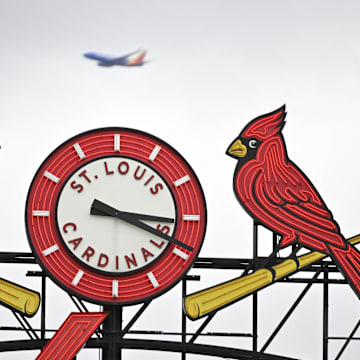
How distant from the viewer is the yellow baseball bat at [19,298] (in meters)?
18.5

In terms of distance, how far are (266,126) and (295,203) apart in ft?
4.54

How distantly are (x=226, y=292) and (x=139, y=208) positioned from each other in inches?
76.1

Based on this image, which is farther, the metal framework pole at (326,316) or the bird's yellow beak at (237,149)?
the metal framework pole at (326,316)

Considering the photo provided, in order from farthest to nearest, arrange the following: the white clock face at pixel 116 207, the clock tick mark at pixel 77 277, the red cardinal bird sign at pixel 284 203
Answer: the red cardinal bird sign at pixel 284 203 < the white clock face at pixel 116 207 < the clock tick mark at pixel 77 277

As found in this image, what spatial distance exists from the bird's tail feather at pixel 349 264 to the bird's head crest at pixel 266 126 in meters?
2.15

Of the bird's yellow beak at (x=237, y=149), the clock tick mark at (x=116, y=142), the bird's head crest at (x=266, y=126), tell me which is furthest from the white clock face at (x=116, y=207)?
the bird's head crest at (x=266, y=126)

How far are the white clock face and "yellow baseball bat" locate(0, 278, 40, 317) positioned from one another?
Result: 0.94m

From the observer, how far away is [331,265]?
2019 cm

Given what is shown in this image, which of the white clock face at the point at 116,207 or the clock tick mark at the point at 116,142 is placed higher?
the clock tick mark at the point at 116,142

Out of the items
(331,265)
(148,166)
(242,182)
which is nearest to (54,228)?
(148,166)

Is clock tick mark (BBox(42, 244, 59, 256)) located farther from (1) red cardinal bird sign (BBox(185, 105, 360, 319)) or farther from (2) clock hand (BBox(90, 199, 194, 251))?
(1) red cardinal bird sign (BBox(185, 105, 360, 319))

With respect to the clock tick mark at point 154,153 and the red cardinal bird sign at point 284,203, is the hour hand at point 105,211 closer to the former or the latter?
the clock tick mark at point 154,153

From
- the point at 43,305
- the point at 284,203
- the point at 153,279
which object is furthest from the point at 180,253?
the point at 43,305

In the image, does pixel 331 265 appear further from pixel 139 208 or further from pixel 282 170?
pixel 139 208
